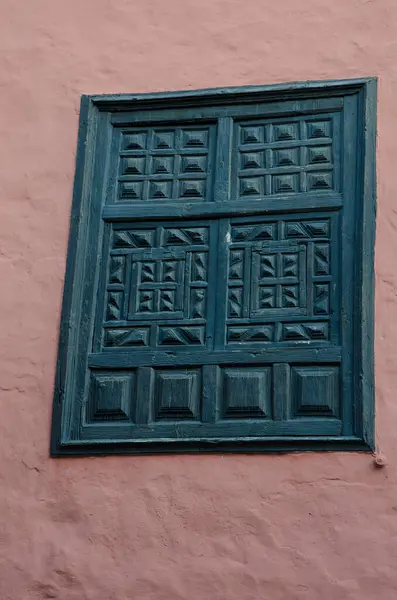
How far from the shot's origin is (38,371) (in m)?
5.55

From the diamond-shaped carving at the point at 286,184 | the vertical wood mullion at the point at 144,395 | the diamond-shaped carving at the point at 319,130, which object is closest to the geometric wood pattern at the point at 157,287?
the vertical wood mullion at the point at 144,395

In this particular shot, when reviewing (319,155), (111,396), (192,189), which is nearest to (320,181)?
(319,155)

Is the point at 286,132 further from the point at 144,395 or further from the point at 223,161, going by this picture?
the point at 144,395

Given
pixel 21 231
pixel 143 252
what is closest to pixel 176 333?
pixel 143 252

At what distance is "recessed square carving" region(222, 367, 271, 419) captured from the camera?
5.37 m

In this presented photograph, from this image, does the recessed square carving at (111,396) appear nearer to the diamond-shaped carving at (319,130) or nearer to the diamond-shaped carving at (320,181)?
the diamond-shaped carving at (320,181)

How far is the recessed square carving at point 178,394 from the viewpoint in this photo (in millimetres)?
5422

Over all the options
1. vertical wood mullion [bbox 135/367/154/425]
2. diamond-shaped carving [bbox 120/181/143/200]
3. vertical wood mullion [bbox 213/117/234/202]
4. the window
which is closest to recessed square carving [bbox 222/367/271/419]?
the window

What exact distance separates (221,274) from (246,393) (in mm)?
522

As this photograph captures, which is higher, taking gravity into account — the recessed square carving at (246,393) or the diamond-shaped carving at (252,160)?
the diamond-shaped carving at (252,160)

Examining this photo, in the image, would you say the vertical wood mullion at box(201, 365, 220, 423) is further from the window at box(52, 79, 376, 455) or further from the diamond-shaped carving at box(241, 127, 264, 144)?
the diamond-shaped carving at box(241, 127, 264, 144)

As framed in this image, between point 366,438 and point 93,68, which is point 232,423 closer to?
point 366,438

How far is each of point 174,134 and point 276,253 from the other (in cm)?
74

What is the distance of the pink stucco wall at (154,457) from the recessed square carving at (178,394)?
0.63 ft
